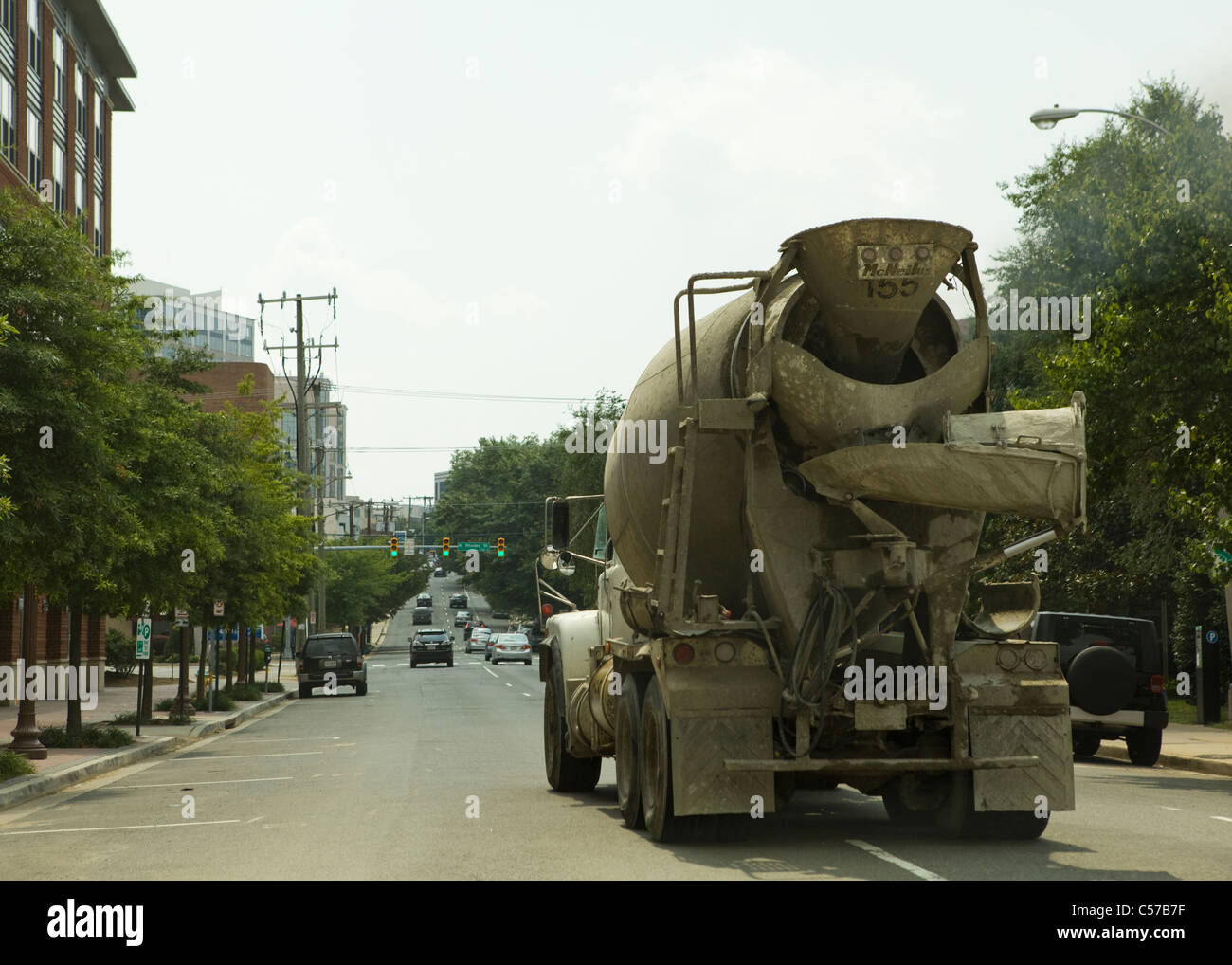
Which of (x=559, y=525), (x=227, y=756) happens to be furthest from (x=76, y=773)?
(x=559, y=525)

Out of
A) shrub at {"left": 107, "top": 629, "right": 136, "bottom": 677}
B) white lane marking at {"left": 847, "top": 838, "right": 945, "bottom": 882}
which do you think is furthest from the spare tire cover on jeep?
shrub at {"left": 107, "top": 629, "right": 136, "bottom": 677}

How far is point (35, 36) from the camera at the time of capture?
4372 centimetres

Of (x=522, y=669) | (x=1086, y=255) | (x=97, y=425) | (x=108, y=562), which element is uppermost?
(x=1086, y=255)

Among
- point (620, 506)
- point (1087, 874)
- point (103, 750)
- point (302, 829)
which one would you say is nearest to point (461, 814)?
point (302, 829)

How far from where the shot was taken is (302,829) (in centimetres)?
1273

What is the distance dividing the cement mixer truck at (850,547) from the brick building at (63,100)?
31.3m

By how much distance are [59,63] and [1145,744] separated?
3971 cm

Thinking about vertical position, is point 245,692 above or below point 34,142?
below

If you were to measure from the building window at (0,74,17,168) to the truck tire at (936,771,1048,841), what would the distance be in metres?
34.9

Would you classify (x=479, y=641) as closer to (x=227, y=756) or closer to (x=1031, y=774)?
(x=227, y=756)

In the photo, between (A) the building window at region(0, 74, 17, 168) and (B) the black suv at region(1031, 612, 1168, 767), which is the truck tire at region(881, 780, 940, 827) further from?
(A) the building window at region(0, 74, 17, 168)
